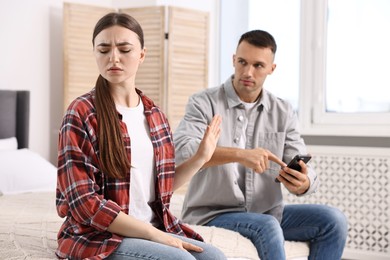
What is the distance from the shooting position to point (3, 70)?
12.9 ft

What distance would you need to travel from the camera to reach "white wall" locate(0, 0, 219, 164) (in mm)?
3959

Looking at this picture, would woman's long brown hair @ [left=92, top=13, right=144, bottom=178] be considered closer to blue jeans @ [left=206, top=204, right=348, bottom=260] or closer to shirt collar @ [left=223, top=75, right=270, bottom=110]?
blue jeans @ [left=206, top=204, right=348, bottom=260]

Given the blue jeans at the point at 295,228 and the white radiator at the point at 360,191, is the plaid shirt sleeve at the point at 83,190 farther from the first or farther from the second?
the white radiator at the point at 360,191

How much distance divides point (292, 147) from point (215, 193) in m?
0.39

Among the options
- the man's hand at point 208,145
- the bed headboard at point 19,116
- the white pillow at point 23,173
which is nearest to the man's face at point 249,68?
the man's hand at point 208,145

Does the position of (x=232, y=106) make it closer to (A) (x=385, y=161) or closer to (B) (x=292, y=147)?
(B) (x=292, y=147)

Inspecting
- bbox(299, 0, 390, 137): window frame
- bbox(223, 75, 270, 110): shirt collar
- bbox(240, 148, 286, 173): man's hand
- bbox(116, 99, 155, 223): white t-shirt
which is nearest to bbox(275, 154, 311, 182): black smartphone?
bbox(240, 148, 286, 173): man's hand

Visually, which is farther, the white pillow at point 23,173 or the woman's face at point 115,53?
the white pillow at point 23,173

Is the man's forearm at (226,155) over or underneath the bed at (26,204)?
over

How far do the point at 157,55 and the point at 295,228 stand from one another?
210 centimetres

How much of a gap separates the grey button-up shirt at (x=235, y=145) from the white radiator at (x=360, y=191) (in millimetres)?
1408

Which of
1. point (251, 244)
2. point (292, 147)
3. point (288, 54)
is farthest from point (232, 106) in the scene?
point (288, 54)

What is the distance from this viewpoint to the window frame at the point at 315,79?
3963mm

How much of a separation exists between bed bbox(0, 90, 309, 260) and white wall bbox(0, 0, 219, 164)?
0.17 m
